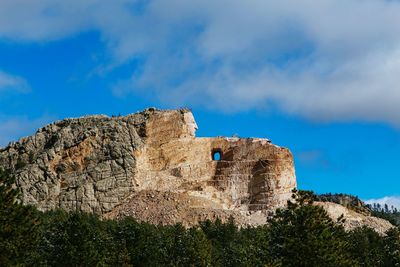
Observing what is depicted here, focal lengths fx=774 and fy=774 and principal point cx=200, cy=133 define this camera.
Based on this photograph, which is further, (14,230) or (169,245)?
(169,245)

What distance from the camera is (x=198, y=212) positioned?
12775 centimetres

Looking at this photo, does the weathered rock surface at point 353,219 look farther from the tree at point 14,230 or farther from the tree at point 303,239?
the tree at point 14,230

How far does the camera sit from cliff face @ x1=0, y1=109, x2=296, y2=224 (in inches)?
5177

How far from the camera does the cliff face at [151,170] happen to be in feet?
431

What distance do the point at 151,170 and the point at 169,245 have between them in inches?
2426

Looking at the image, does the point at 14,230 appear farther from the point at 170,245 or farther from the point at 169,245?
the point at 170,245

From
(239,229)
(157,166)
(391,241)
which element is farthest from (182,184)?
(391,241)

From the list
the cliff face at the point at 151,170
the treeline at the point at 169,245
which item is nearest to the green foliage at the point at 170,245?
the treeline at the point at 169,245

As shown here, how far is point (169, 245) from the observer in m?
78.9

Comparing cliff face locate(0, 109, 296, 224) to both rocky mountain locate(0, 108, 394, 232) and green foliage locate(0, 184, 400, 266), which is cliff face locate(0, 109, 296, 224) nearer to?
rocky mountain locate(0, 108, 394, 232)

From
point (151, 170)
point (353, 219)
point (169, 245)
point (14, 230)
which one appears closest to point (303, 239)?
point (14, 230)

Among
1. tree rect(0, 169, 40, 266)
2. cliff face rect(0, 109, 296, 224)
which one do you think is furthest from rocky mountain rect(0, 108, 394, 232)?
tree rect(0, 169, 40, 266)

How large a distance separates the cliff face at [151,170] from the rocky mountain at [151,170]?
0.17 metres

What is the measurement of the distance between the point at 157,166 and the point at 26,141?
26.1m
